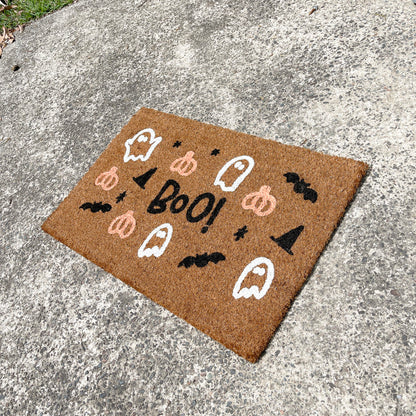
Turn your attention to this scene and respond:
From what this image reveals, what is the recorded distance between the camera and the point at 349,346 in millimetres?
1651

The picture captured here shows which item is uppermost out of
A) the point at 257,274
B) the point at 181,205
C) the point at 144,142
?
the point at 144,142

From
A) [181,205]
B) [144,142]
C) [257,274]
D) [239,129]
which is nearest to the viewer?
[257,274]

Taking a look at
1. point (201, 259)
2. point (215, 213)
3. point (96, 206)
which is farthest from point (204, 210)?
point (96, 206)

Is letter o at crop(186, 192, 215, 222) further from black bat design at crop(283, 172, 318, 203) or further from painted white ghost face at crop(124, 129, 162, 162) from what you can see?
painted white ghost face at crop(124, 129, 162, 162)

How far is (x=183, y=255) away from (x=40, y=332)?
0.94 meters

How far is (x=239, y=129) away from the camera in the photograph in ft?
8.21

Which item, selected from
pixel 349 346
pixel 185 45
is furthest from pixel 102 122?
pixel 349 346

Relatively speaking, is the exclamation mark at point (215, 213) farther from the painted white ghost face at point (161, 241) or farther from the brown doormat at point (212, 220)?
the painted white ghost face at point (161, 241)

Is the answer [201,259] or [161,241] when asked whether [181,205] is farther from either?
[201,259]

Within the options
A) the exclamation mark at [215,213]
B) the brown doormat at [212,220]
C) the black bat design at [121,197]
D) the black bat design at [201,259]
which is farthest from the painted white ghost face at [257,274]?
the black bat design at [121,197]

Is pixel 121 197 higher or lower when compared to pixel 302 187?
higher

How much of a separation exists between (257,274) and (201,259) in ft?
1.09

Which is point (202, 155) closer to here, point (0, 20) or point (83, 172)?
point (83, 172)

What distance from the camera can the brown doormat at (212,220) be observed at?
1893 millimetres
